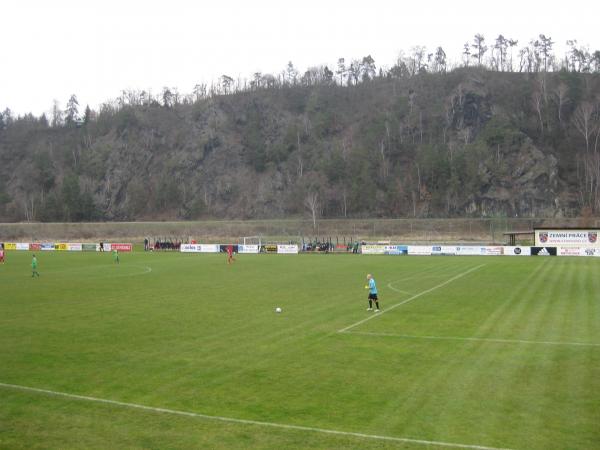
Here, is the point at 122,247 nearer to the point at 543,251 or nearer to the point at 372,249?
the point at 372,249

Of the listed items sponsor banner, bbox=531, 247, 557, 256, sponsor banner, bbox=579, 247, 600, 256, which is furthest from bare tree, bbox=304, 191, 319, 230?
sponsor banner, bbox=579, 247, 600, 256

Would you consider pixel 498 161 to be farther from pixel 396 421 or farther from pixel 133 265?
pixel 396 421

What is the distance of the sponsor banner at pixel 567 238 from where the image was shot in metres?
60.2

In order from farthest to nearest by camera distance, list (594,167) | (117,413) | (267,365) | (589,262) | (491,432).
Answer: (594,167) < (589,262) < (267,365) < (117,413) < (491,432)

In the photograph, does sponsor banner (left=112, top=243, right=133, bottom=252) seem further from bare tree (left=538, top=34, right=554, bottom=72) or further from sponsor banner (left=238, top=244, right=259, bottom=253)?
bare tree (left=538, top=34, right=554, bottom=72)

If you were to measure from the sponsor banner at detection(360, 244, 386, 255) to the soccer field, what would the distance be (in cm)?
3609

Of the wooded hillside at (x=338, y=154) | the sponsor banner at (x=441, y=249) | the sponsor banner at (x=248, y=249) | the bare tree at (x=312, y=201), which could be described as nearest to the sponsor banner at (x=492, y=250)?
the sponsor banner at (x=441, y=249)

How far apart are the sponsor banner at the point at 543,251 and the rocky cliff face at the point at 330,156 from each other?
46.9m

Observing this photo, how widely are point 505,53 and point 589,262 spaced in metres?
126

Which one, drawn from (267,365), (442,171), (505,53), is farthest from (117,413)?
(505,53)

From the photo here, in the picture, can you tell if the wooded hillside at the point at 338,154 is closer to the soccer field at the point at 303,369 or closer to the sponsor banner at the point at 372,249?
the sponsor banner at the point at 372,249

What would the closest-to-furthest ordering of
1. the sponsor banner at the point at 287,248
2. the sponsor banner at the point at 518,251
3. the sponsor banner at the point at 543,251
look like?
1. the sponsor banner at the point at 543,251
2. the sponsor banner at the point at 518,251
3. the sponsor banner at the point at 287,248

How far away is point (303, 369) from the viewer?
1617cm

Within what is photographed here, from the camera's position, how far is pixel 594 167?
108750mm
